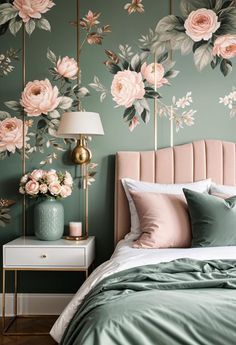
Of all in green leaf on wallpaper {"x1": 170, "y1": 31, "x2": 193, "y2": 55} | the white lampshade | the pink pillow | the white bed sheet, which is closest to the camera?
the white bed sheet

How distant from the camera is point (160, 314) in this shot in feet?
6.23

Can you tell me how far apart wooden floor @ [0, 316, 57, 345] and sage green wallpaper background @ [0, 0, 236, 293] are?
0.26 metres

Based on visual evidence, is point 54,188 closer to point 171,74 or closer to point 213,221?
point 213,221

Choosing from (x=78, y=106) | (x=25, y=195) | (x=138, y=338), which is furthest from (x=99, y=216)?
(x=138, y=338)

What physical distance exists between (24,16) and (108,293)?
268cm

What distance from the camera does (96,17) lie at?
13.0 ft

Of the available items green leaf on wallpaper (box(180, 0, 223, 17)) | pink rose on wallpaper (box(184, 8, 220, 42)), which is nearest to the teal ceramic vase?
pink rose on wallpaper (box(184, 8, 220, 42))

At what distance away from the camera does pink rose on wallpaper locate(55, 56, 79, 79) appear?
395 centimetres

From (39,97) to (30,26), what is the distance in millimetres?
588

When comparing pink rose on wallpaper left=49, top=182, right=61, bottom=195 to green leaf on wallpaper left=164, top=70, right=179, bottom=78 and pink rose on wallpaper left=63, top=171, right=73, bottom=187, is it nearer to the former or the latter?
pink rose on wallpaper left=63, top=171, right=73, bottom=187

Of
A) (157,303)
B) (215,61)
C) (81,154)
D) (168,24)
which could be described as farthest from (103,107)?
(157,303)

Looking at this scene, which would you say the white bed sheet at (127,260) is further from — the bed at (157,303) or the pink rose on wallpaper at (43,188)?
the pink rose on wallpaper at (43,188)

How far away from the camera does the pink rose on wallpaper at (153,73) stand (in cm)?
391

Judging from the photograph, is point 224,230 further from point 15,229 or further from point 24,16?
point 24,16
